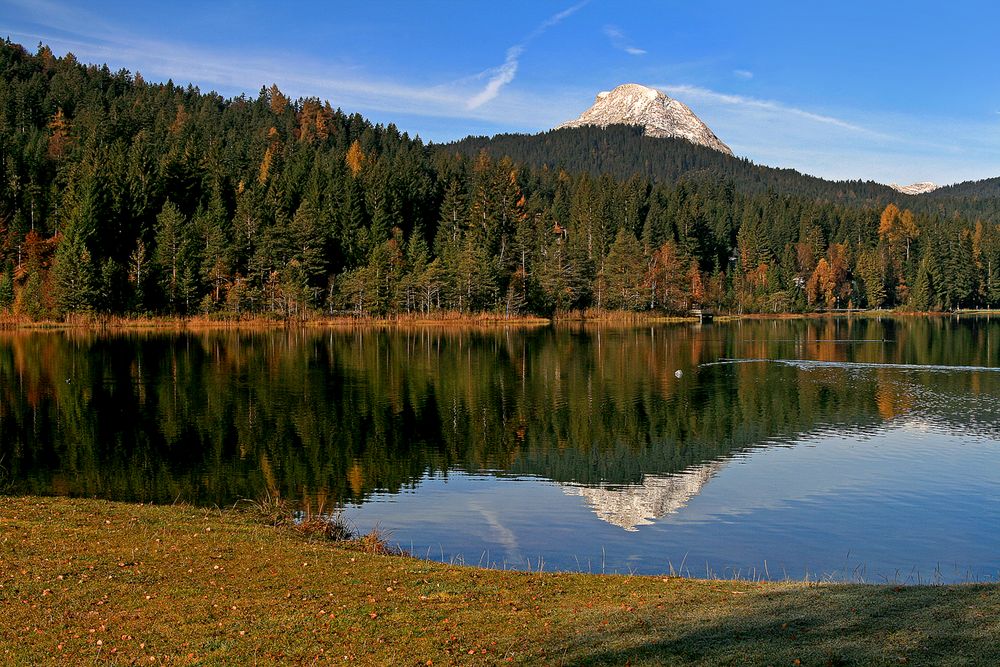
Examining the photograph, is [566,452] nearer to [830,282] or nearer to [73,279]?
[73,279]

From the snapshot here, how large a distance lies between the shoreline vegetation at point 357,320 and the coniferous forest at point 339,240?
4.41 feet

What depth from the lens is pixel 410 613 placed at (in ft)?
41.8

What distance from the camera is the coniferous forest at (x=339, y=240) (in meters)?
114

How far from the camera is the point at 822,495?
26.3 meters

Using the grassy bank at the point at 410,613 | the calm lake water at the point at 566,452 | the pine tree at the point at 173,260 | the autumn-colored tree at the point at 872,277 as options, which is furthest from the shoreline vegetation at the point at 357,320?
the grassy bank at the point at 410,613

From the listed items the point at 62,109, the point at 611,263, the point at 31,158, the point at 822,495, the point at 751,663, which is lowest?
the point at 822,495

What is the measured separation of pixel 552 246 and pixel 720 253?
61657 mm

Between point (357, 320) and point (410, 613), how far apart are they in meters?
113

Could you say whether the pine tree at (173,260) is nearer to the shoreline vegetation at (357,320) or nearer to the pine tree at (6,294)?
the shoreline vegetation at (357,320)

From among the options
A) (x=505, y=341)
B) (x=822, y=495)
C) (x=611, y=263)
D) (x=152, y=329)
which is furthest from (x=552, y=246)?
(x=822, y=495)

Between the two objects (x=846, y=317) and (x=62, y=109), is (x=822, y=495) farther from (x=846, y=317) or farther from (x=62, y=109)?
(x=62, y=109)

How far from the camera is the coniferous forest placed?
11406 centimetres

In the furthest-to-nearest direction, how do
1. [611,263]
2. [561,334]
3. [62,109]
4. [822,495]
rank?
[62,109], [611,263], [561,334], [822,495]

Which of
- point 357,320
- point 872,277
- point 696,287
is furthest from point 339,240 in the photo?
point 872,277
